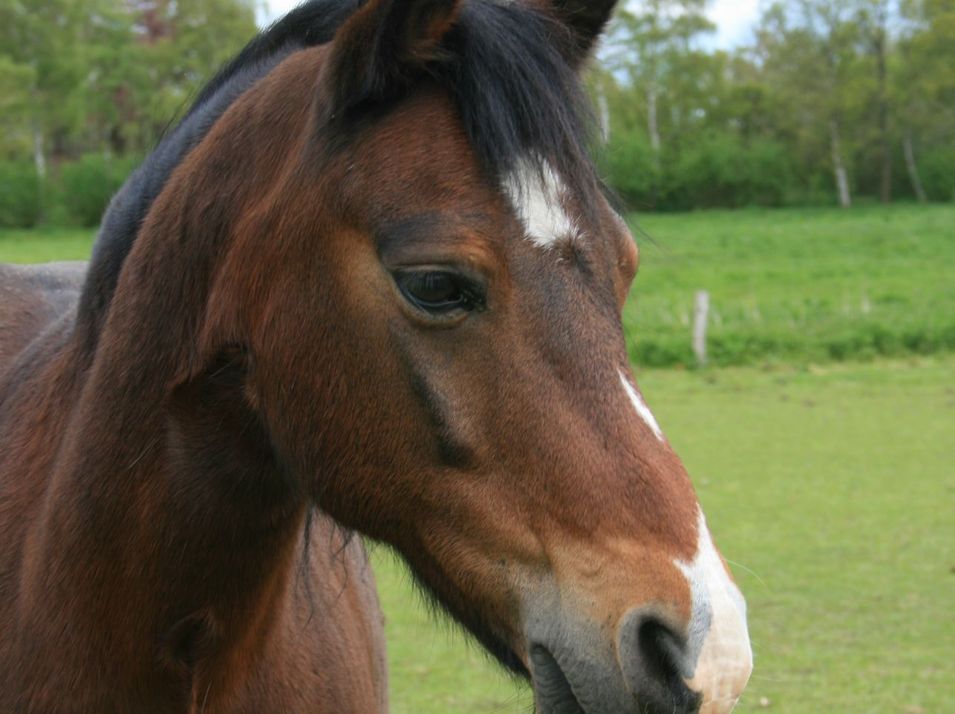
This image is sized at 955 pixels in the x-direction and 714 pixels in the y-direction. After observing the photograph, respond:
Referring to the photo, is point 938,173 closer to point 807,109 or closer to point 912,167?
point 912,167

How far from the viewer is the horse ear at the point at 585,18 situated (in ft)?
8.30

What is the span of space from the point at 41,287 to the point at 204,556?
6.47 feet

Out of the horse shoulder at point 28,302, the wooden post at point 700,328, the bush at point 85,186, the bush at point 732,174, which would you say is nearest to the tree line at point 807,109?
the bush at point 732,174

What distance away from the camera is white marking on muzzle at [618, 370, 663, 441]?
2.00 meters

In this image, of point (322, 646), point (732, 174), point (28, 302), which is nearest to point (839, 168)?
point (732, 174)

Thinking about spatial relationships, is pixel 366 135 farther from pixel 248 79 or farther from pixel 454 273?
pixel 248 79

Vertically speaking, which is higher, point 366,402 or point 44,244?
point 366,402

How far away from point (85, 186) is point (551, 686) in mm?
45472

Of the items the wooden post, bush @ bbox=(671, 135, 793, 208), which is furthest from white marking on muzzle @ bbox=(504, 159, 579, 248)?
bush @ bbox=(671, 135, 793, 208)

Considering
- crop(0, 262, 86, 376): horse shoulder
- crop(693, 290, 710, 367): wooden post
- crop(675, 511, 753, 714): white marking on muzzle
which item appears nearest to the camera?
crop(675, 511, 753, 714): white marking on muzzle

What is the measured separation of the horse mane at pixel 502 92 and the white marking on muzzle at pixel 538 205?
17mm

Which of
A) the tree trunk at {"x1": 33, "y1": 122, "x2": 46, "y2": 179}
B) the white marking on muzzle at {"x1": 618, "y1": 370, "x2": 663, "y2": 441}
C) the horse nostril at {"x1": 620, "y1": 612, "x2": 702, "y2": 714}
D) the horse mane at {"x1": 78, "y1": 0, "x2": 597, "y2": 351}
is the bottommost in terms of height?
the tree trunk at {"x1": 33, "y1": 122, "x2": 46, "y2": 179}

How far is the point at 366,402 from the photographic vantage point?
2.11 meters

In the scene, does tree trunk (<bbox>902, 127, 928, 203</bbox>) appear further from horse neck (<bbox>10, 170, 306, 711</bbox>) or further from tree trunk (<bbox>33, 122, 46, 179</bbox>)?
horse neck (<bbox>10, 170, 306, 711</bbox>)
